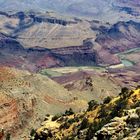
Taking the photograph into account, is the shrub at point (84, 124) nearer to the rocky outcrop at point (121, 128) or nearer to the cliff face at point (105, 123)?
the cliff face at point (105, 123)

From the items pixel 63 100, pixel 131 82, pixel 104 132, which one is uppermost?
pixel 104 132

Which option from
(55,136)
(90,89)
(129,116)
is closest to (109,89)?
(90,89)

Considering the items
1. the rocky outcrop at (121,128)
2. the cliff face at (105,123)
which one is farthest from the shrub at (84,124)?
the rocky outcrop at (121,128)

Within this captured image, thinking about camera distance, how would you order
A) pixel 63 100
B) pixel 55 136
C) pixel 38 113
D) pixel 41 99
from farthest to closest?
1. pixel 63 100
2. pixel 41 99
3. pixel 38 113
4. pixel 55 136

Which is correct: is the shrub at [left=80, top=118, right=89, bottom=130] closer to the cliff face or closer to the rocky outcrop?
the cliff face

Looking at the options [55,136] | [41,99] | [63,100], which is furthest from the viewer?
[63,100]

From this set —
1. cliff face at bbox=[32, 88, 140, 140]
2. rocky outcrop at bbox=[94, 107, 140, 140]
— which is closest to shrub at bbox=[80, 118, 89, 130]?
cliff face at bbox=[32, 88, 140, 140]

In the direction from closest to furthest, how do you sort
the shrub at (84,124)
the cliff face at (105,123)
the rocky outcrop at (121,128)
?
the rocky outcrop at (121,128)
the cliff face at (105,123)
the shrub at (84,124)

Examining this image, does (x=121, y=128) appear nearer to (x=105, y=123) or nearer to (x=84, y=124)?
(x=105, y=123)

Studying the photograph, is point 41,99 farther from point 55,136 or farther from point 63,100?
point 55,136
